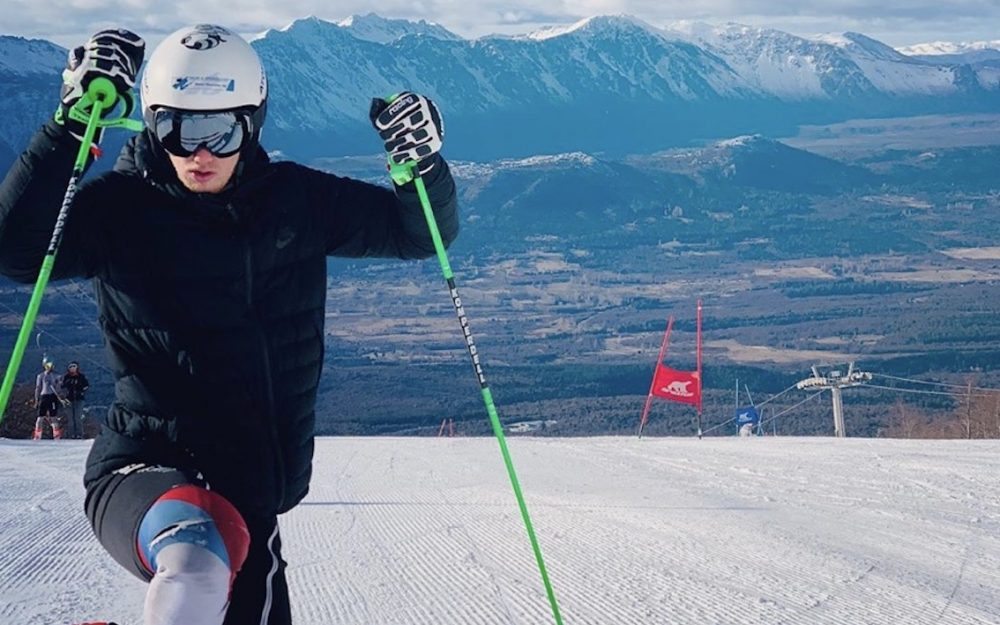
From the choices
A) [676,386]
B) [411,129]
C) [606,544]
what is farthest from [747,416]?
[411,129]

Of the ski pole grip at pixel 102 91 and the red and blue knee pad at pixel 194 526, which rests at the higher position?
the ski pole grip at pixel 102 91

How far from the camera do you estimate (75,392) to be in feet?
52.7

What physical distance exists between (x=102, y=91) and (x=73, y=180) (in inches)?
8.4

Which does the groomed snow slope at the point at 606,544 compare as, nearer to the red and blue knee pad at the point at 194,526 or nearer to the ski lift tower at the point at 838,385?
the red and blue knee pad at the point at 194,526

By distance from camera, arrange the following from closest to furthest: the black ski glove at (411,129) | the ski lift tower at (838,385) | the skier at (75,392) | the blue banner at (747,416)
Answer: the black ski glove at (411,129) < the skier at (75,392) < the ski lift tower at (838,385) < the blue banner at (747,416)

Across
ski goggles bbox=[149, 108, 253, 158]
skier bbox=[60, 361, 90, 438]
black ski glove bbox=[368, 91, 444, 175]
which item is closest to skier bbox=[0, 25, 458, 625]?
ski goggles bbox=[149, 108, 253, 158]

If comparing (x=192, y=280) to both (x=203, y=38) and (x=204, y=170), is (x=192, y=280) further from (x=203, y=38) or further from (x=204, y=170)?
(x=203, y=38)

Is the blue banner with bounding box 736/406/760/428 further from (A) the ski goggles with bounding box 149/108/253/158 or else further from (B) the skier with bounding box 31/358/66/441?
(A) the ski goggles with bounding box 149/108/253/158

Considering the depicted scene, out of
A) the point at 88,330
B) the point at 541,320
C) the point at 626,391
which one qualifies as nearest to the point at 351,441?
the point at 626,391

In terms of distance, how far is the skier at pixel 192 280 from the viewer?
2.71 m

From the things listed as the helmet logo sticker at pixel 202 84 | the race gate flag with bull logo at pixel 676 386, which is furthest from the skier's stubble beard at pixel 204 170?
the race gate flag with bull logo at pixel 676 386

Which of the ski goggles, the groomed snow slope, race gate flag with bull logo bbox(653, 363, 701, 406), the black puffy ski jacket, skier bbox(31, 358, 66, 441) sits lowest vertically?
race gate flag with bull logo bbox(653, 363, 701, 406)

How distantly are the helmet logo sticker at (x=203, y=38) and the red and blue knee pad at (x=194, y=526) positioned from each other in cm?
95

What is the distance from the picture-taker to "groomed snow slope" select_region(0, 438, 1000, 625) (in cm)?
451
